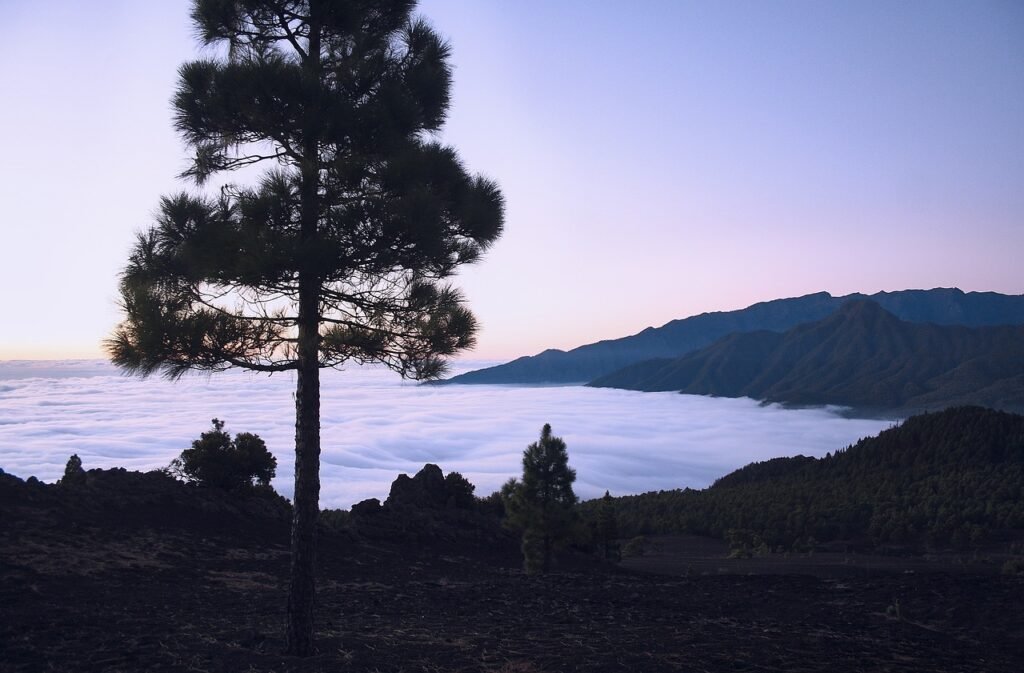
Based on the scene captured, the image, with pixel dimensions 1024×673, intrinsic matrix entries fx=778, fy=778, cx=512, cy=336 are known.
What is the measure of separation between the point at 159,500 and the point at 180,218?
13.2 m

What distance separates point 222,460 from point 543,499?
895cm

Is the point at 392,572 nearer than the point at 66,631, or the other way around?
the point at 66,631

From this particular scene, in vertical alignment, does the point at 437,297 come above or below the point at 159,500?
above

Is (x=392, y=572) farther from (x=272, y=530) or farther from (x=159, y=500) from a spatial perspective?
(x=159, y=500)

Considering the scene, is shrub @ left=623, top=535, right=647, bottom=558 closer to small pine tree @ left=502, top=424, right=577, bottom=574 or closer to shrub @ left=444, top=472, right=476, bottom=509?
shrub @ left=444, top=472, right=476, bottom=509

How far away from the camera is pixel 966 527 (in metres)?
33.2

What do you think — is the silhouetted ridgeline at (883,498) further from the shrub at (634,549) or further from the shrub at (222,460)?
the shrub at (222,460)

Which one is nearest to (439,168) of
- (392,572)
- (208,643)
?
(208,643)

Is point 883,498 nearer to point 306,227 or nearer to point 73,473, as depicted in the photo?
point 73,473

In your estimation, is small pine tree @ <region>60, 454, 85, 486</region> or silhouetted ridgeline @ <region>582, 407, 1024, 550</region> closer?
small pine tree @ <region>60, 454, 85, 486</region>

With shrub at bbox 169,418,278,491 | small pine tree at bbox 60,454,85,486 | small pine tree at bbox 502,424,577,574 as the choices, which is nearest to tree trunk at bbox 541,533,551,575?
small pine tree at bbox 502,424,577,574

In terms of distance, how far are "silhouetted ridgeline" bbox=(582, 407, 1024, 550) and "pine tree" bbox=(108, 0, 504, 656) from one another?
27587 mm

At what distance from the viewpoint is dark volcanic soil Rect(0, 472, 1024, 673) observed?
8125 millimetres

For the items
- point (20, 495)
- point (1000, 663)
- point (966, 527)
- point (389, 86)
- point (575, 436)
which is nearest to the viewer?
point (389, 86)
